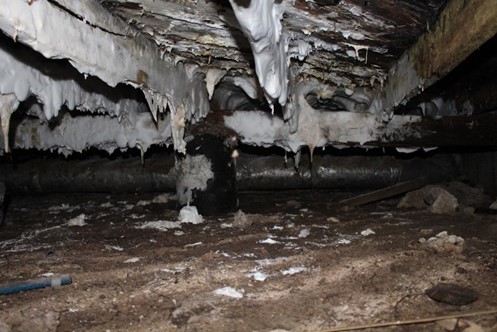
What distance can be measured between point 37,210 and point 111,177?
1.07 meters

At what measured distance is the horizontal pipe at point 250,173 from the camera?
500 centimetres

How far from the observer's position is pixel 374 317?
1658 mm

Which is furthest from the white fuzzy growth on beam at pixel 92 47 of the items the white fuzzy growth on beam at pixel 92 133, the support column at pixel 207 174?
the white fuzzy growth on beam at pixel 92 133

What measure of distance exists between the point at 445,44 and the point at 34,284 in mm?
2658

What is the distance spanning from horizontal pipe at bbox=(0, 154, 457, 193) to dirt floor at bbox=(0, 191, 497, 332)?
1108 millimetres

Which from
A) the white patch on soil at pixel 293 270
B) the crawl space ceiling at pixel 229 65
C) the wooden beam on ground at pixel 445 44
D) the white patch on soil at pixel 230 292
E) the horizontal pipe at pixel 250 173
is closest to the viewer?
the wooden beam on ground at pixel 445 44

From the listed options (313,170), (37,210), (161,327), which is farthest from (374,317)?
(37,210)

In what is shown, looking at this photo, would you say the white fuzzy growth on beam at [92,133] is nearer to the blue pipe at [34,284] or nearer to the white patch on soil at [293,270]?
the blue pipe at [34,284]

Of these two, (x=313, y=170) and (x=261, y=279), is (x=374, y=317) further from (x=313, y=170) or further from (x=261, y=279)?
(x=313, y=170)

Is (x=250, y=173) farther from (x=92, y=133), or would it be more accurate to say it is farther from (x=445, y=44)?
(x=445, y=44)

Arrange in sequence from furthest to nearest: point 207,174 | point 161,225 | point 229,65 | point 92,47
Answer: point 207,174 < point 161,225 < point 229,65 < point 92,47

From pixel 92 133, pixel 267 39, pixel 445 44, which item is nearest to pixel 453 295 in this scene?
pixel 445 44

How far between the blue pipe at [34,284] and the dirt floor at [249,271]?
0.04 meters

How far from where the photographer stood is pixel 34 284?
2.06m
